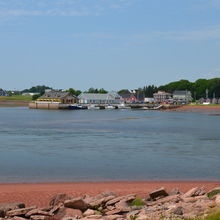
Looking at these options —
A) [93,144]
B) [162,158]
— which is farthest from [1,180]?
[93,144]

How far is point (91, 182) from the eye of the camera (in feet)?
71.6

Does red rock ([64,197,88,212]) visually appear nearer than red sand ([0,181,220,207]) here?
Yes

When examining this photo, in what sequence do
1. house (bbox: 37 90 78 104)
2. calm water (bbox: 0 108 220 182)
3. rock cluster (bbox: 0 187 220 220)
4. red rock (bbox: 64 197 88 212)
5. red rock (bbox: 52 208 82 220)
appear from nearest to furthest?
rock cluster (bbox: 0 187 220 220), red rock (bbox: 52 208 82 220), red rock (bbox: 64 197 88 212), calm water (bbox: 0 108 220 182), house (bbox: 37 90 78 104)

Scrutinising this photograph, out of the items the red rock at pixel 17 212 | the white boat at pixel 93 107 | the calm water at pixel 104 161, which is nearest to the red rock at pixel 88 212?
the red rock at pixel 17 212

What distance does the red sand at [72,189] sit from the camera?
17.6 m

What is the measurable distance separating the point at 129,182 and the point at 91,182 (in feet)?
5.92

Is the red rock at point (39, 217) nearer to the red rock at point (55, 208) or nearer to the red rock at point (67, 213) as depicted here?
the red rock at point (67, 213)

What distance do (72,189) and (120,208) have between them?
601 centimetres

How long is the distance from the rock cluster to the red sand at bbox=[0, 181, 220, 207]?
2.19 metres

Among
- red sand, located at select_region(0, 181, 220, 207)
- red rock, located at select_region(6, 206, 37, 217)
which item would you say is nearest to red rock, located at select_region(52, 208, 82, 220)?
red rock, located at select_region(6, 206, 37, 217)

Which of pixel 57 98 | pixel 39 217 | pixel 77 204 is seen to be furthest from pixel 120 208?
pixel 57 98

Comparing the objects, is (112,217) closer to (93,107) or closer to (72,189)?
(72,189)

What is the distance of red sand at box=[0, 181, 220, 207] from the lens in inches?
693

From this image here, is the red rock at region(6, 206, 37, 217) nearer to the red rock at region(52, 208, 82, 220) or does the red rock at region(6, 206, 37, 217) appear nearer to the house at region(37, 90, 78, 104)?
the red rock at region(52, 208, 82, 220)
